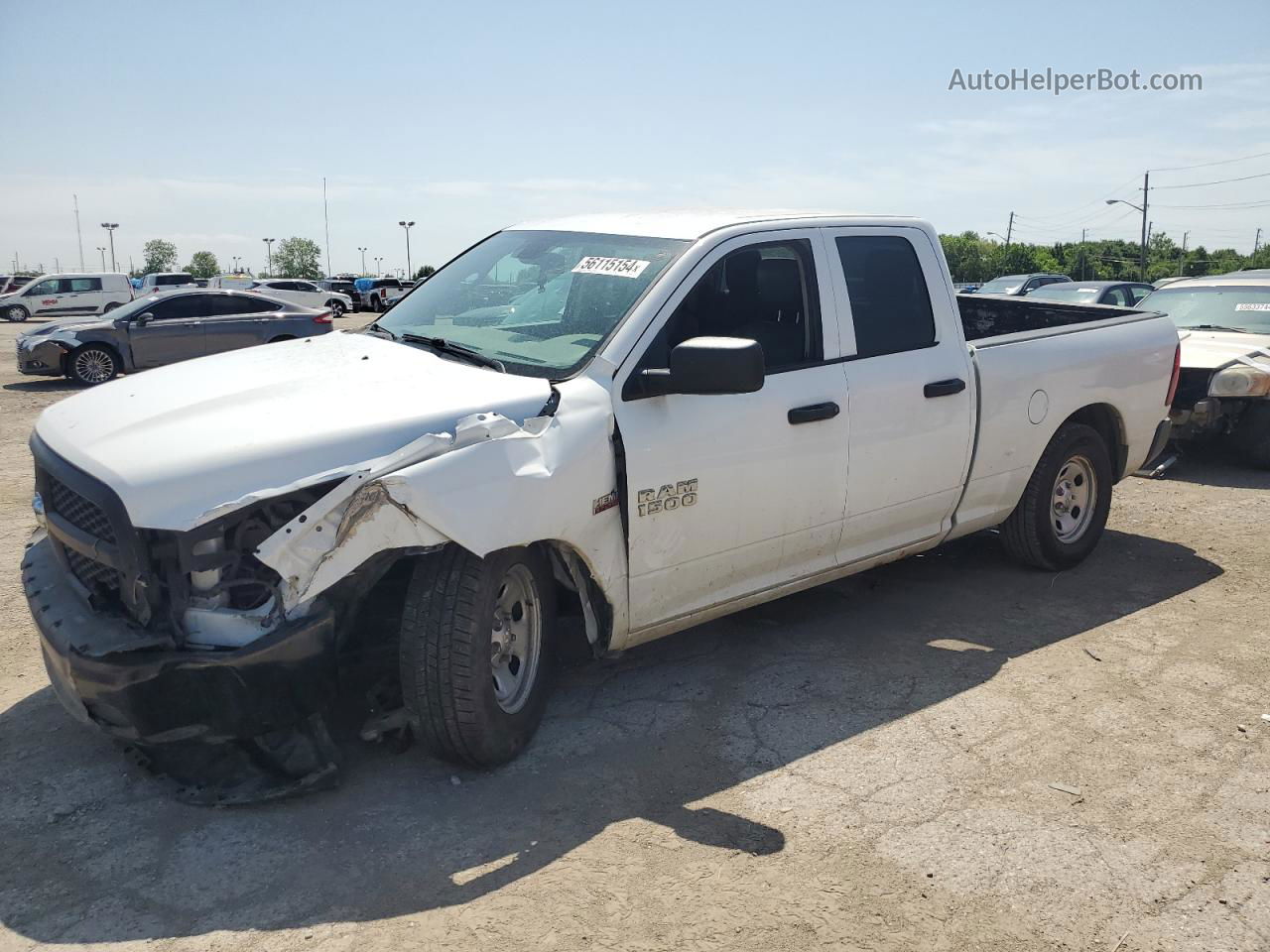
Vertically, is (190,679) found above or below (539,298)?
below

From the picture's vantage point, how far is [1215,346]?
9.58 m

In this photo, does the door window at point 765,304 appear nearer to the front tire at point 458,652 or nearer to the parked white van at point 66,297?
the front tire at point 458,652

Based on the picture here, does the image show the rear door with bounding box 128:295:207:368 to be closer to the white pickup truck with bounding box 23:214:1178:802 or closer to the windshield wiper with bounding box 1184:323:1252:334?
the white pickup truck with bounding box 23:214:1178:802

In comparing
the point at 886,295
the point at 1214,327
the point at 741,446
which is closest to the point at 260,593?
the point at 741,446

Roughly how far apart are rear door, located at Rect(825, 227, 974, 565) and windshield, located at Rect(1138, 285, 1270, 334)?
5.82 metres

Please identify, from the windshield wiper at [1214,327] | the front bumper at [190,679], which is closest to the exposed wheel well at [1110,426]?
the windshield wiper at [1214,327]

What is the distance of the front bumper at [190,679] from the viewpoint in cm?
337

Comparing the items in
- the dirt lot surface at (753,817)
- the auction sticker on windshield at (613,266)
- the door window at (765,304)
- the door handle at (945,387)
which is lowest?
the dirt lot surface at (753,817)

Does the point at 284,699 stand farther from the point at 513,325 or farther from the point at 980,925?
the point at 980,925

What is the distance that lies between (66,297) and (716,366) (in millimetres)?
38216

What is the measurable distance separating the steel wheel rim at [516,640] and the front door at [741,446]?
40 centimetres

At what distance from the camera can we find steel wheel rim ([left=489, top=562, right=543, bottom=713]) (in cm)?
397

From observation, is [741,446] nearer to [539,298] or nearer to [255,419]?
[539,298]

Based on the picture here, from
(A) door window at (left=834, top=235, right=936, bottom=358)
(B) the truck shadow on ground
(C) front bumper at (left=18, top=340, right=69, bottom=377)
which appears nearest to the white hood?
Result: (B) the truck shadow on ground
